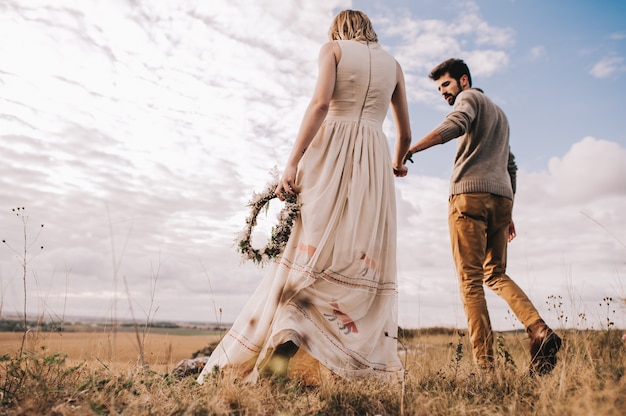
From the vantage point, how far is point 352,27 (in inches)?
143

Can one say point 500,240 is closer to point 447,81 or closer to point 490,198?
point 490,198

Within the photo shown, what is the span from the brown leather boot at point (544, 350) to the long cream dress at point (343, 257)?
101 centimetres

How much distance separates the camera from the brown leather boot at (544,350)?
3312 mm

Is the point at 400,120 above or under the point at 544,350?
above

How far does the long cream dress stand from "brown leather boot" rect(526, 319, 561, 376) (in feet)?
3.31

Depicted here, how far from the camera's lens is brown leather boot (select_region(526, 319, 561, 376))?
331 cm

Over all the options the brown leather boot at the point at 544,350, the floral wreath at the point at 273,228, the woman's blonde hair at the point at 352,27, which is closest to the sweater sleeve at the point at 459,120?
the woman's blonde hair at the point at 352,27

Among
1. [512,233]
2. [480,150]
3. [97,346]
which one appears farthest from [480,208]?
[97,346]

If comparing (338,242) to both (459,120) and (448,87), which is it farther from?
(448,87)

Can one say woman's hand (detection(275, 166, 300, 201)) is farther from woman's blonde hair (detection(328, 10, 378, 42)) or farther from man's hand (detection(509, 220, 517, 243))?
man's hand (detection(509, 220, 517, 243))

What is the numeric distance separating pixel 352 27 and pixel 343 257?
70.6 inches

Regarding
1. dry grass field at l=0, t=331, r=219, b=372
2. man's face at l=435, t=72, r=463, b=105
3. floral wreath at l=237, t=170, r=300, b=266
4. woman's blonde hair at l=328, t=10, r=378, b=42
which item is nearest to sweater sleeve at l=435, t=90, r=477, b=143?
man's face at l=435, t=72, r=463, b=105

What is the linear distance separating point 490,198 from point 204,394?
2.80 metres

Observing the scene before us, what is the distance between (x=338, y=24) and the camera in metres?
3.68
